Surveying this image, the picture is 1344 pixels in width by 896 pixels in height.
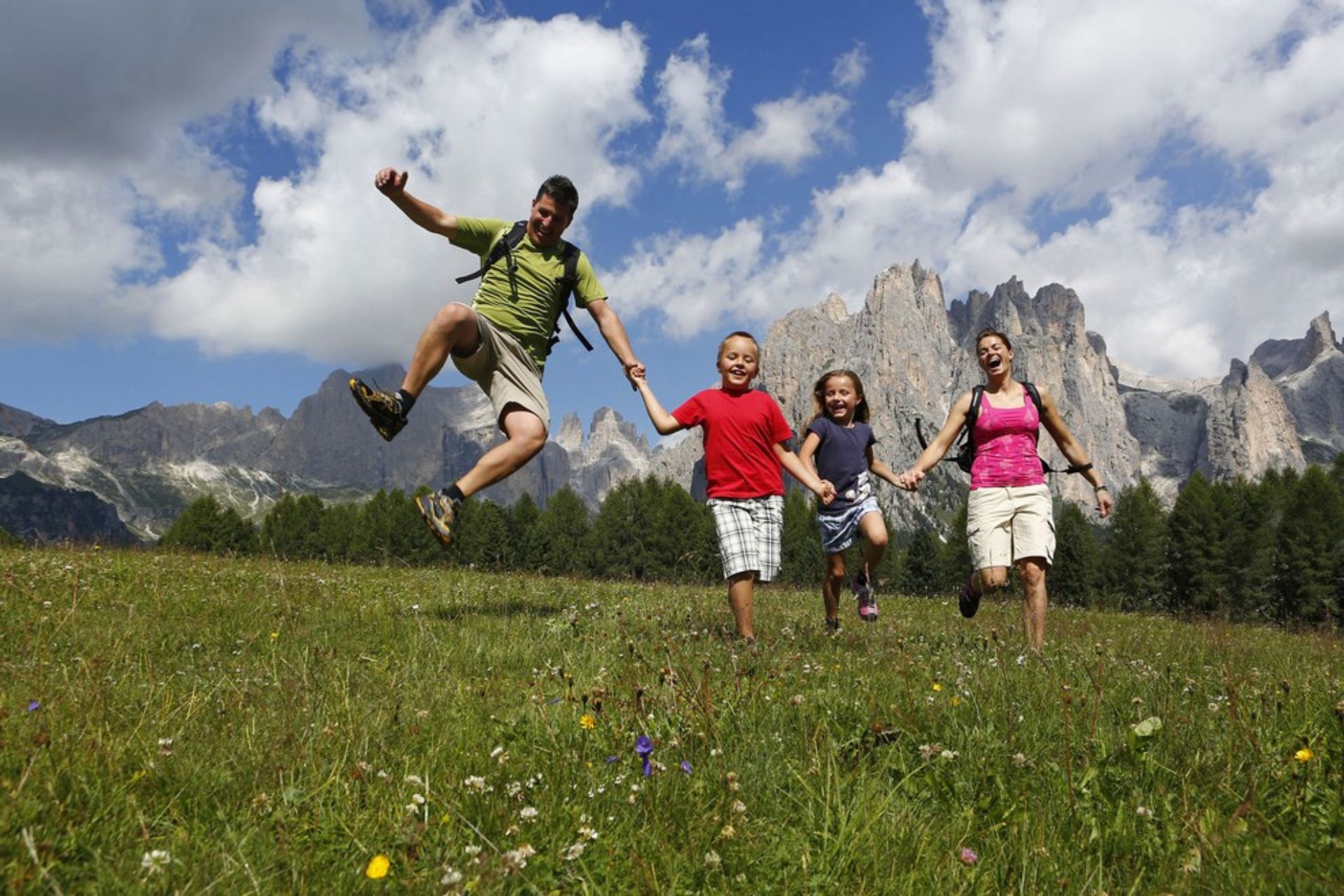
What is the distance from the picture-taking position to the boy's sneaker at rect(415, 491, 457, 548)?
19.4 ft

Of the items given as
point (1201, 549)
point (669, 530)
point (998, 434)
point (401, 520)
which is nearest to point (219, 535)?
point (401, 520)

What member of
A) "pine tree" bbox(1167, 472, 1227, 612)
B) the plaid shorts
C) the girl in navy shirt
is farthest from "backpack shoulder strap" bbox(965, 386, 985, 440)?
"pine tree" bbox(1167, 472, 1227, 612)

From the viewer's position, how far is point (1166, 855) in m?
2.29

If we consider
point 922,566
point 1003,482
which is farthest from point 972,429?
point 922,566

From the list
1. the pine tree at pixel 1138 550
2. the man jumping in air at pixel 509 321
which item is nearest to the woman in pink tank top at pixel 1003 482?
the man jumping in air at pixel 509 321

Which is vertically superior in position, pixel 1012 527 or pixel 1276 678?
pixel 1012 527

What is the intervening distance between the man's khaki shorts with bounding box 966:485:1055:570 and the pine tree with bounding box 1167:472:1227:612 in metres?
69.2

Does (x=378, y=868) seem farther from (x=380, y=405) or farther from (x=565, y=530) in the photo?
(x=565, y=530)

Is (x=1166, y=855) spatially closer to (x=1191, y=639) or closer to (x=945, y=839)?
(x=945, y=839)


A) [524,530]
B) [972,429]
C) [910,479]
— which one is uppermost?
[524,530]

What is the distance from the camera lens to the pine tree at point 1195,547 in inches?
2514

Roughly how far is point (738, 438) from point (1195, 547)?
73.7 metres

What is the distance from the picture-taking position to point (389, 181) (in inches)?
261

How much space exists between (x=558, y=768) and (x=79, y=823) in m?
1.30
